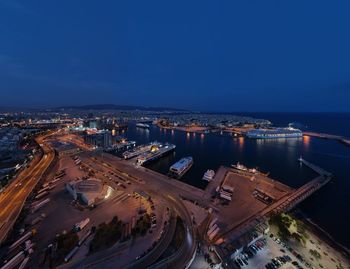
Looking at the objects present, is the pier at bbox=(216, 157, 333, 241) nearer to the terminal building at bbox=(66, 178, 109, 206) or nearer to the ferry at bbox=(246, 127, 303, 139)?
the terminal building at bbox=(66, 178, 109, 206)

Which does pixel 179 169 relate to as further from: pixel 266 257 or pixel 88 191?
pixel 266 257

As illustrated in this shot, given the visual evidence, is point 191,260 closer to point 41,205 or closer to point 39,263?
point 39,263

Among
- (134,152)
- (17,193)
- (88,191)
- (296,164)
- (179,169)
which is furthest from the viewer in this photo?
(134,152)

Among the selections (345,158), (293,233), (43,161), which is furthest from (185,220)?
(345,158)

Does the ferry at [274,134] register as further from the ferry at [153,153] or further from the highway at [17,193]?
the highway at [17,193]

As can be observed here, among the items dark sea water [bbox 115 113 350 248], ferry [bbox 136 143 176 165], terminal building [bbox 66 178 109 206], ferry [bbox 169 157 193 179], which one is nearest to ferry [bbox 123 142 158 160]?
ferry [bbox 136 143 176 165]

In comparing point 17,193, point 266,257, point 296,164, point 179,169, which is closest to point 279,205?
point 266,257
